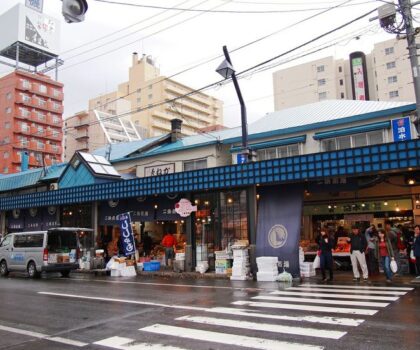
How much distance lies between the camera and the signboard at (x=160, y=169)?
2491cm

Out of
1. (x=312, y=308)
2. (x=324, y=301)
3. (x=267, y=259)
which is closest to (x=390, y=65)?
(x=267, y=259)

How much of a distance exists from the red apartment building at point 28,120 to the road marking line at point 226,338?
229 feet

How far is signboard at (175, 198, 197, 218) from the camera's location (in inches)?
803

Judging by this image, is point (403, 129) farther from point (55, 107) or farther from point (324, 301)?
point (55, 107)

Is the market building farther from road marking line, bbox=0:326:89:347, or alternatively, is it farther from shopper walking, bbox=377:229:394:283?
→ road marking line, bbox=0:326:89:347

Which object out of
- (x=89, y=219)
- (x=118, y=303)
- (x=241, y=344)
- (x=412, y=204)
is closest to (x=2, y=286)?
(x=118, y=303)

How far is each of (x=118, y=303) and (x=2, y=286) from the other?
7464 millimetres

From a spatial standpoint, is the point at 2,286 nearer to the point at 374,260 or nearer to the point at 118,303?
the point at 118,303

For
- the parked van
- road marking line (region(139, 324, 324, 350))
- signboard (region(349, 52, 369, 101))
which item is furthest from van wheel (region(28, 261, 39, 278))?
signboard (region(349, 52, 369, 101))

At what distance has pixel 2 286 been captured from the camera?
650 inches

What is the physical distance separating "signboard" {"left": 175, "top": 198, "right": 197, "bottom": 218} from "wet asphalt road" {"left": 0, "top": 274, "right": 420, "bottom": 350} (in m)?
6.46

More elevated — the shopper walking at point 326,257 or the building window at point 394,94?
the building window at point 394,94

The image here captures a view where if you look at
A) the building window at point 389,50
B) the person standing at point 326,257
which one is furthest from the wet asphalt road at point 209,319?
the building window at point 389,50

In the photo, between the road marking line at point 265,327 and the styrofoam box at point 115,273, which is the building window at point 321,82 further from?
the road marking line at point 265,327
